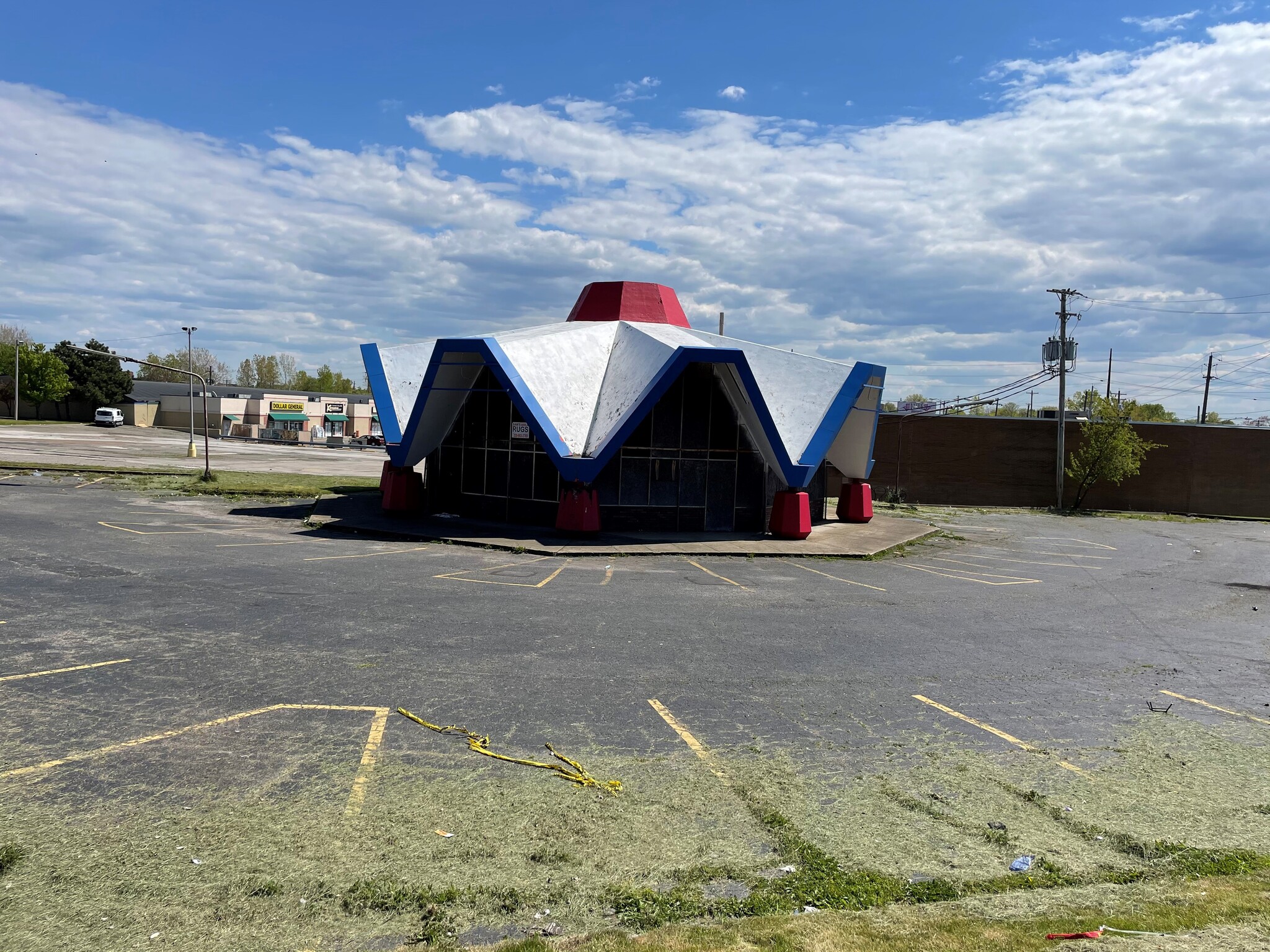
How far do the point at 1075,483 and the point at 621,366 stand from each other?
3229 centimetres

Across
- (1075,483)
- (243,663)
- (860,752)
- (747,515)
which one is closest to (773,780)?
(860,752)

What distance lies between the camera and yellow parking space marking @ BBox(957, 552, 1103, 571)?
2156 centimetres

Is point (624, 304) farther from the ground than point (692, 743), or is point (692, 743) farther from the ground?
point (624, 304)

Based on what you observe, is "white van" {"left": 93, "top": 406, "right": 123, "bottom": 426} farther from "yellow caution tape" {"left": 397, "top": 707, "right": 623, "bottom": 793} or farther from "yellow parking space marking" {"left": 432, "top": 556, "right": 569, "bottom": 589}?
"yellow caution tape" {"left": 397, "top": 707, "right": 623, "bottom": 793}

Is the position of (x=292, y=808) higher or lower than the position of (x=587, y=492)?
lower

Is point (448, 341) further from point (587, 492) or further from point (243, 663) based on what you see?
point (243, 663)

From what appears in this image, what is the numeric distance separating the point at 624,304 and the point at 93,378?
292 ft

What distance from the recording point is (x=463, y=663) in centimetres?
1033

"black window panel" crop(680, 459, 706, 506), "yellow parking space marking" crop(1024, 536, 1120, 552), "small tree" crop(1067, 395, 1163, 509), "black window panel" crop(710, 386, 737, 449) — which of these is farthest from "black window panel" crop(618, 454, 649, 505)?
"small tree" crop(1067, 395, 1163, 509)

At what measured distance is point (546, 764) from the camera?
285 inches

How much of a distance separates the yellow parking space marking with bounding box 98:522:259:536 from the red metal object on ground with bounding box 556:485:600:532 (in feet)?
26.5

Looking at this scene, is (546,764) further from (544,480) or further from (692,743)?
(544,480)

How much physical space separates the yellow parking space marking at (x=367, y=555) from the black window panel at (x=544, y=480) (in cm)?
455

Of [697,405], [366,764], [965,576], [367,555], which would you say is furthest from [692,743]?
[697,405]
